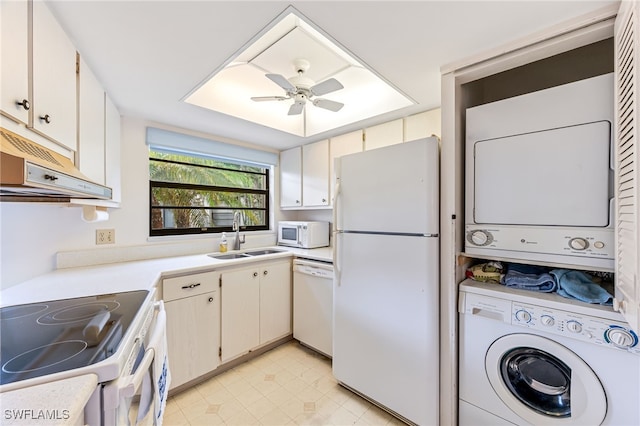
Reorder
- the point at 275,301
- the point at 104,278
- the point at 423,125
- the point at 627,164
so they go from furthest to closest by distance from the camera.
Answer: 1. the point at 275,301
2. the point at 423,125
3. the point at 104,278
4. the point at 627,164

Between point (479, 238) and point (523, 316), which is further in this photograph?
point (479, 238)

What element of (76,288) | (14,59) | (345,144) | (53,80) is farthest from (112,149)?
(345,144)

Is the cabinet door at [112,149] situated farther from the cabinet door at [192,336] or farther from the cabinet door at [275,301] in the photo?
the cabinet door at [275,301]

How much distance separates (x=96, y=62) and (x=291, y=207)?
6.89ft

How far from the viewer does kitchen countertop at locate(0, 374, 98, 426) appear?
521mm

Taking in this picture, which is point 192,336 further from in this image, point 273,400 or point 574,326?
point 574,326

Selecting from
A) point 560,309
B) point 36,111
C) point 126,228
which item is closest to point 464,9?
point 560,309

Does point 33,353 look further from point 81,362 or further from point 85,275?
point 85,275

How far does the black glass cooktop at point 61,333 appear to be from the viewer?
2.39ft

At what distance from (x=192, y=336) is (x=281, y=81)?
1896mm

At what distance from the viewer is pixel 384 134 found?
2.35 m

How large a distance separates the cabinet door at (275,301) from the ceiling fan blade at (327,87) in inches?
60.5

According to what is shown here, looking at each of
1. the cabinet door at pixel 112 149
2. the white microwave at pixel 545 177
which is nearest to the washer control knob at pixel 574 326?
the white microwave at pixel 545 177

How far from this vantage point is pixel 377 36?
1244 millimetres
